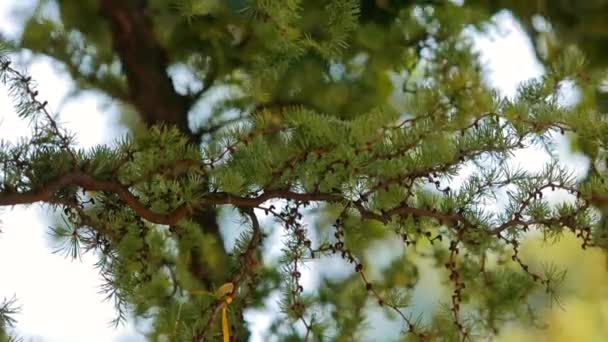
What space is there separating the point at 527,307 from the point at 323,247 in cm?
32

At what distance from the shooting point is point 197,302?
802 millimetres

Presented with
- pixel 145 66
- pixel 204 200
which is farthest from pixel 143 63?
pixel 204 200

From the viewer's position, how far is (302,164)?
697 mm

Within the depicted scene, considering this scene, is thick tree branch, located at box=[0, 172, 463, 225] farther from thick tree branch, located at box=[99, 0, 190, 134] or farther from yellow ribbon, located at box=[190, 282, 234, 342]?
thick tree branch, located at box=[99, 0, 190, 134]

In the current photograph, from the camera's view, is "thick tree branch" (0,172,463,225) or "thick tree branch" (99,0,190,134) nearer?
"thick tree branch" (0,172,463,225)

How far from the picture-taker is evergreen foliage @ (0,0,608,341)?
0.69m

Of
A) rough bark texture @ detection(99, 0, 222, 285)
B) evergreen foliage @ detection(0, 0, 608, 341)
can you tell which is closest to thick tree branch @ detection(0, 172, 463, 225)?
evergreen foliage @ detection(0, 0, 608, 341)

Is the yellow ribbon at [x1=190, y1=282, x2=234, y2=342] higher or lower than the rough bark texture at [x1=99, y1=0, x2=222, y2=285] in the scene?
lower

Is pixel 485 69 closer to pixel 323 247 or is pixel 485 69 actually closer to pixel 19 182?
pixel 323 247

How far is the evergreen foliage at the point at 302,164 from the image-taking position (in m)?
0.69

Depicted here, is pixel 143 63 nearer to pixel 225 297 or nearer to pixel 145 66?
pixel 145 66

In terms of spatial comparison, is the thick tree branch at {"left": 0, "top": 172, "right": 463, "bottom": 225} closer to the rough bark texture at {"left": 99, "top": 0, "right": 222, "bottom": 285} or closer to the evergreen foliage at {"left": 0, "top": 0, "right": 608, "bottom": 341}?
the evergreen foliage at {"left": 0, "top": 0, "right": 608, "bottom": 341}

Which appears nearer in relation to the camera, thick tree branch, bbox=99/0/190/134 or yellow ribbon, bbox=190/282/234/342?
yellow ribbon, bbox=190/282/234/342

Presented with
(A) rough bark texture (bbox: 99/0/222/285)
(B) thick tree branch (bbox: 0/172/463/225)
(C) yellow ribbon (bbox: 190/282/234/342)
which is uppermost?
(A) rough bark texture (bbox: 99/0/222/285)
